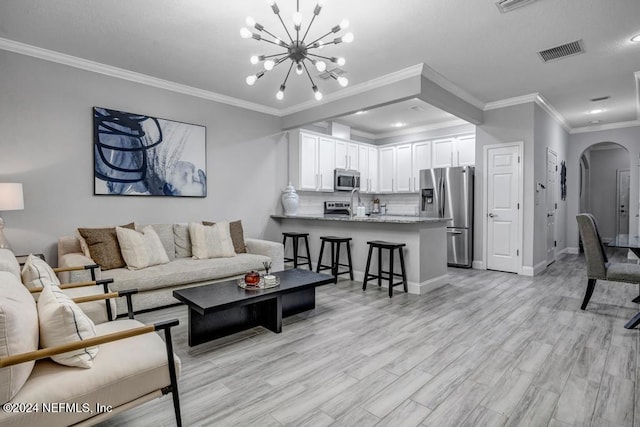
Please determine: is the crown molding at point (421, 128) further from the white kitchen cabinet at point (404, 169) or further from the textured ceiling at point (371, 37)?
the textured ceiling at point (371, 37)

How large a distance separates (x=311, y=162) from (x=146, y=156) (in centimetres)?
273

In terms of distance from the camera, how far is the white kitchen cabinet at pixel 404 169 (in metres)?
7.20

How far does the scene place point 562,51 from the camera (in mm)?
3564

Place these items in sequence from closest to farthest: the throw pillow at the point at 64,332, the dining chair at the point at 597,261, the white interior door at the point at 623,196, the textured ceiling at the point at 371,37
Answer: the throw pillow at the point at 64,332, the textured ceiling at the point at 371,37, the dining chair at the point at 597,261, the white interior door at the point at 623,196

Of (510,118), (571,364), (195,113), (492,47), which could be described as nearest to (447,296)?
(571,364)

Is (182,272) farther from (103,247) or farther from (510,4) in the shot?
(510,4)

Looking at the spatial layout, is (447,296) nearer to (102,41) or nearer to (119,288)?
(119,288)

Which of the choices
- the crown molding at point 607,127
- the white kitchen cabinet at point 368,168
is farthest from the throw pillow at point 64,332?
the crown molding at point 607,127

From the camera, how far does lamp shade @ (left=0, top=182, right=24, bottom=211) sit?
2896mm

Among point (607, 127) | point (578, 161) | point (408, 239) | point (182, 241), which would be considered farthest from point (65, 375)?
point (607, 127)

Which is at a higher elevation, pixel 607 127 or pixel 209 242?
pixel 607 127

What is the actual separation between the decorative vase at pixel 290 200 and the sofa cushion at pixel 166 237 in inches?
80.9

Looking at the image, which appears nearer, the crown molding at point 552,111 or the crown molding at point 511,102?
the crown molding at point 511,102

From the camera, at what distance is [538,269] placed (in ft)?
17.3
